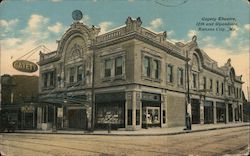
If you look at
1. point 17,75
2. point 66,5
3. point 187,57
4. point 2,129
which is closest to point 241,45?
point 187,57

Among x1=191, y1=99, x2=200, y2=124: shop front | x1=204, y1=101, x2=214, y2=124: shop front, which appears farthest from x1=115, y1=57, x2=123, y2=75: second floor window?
x1=204, y1=101, x2=214, y2=124: shop front

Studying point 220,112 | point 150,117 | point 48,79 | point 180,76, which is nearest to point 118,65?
point 150,117

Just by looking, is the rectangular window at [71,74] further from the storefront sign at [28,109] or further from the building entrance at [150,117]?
the building entrance at [150,117]

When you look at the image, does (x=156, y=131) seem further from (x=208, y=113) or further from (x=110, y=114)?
(x=208, y=113)

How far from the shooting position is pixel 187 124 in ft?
17.6

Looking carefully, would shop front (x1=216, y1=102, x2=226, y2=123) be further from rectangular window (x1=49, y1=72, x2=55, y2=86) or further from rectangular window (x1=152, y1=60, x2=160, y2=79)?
rectangular window (x1=49, y1=72, x2=55, y2=86)

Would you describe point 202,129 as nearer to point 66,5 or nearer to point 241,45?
point 241,45

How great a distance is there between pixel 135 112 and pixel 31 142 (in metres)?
1.95

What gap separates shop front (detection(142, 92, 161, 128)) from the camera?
5.04m

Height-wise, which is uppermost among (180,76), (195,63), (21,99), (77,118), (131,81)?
(195,63)

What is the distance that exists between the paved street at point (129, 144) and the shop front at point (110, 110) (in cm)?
22

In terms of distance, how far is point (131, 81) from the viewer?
496cm

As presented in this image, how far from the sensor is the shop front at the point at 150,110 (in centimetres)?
504

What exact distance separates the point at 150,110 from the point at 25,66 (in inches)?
89.8
